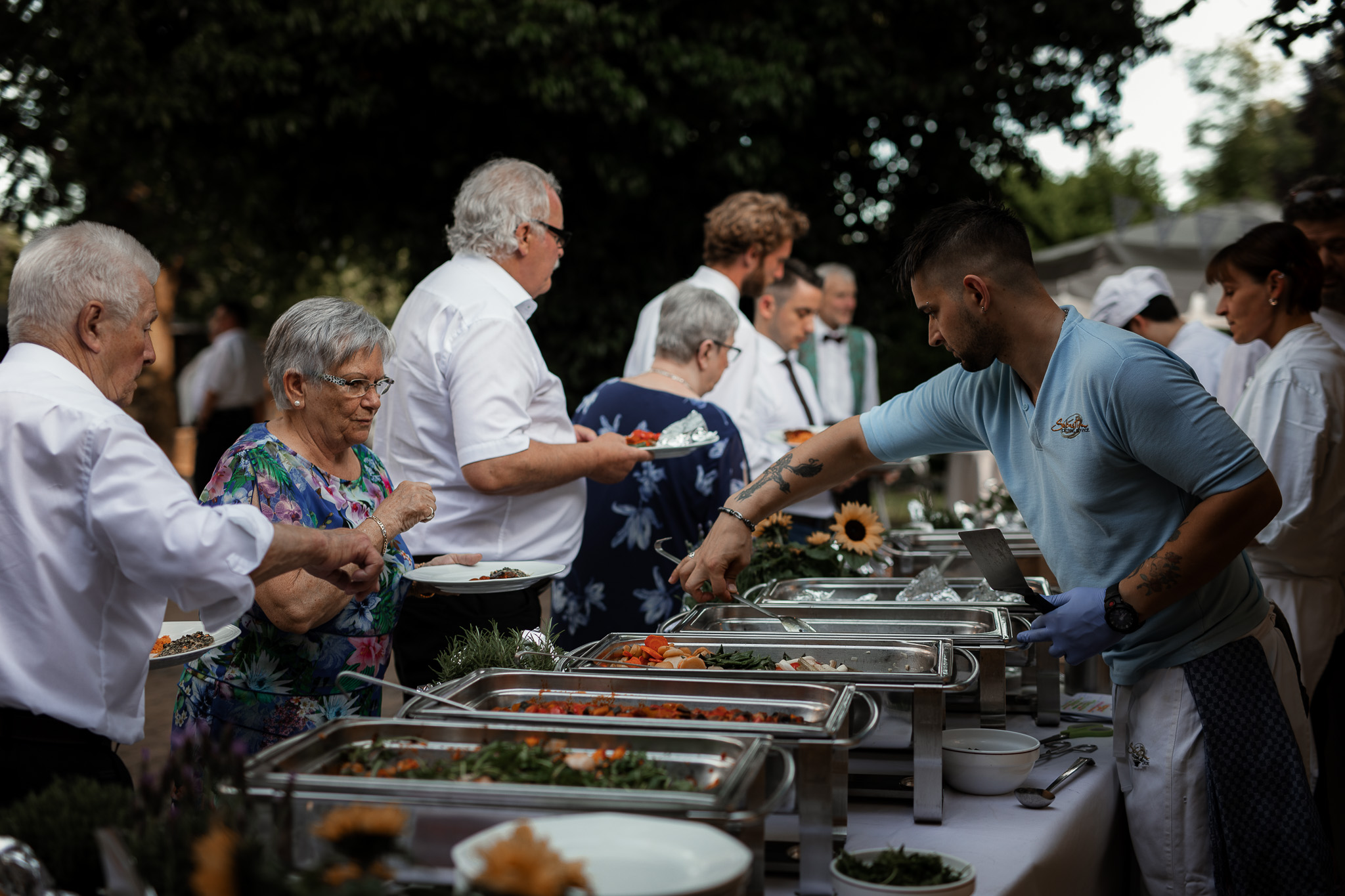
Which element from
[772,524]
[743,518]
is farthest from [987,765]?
[772,524]

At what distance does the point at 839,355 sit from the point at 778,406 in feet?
5.53

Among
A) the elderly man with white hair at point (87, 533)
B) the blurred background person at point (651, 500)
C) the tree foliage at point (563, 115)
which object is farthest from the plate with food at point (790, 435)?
the tree foliage at point (563, 115)

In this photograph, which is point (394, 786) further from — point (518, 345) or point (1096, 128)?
point (1096, 128)

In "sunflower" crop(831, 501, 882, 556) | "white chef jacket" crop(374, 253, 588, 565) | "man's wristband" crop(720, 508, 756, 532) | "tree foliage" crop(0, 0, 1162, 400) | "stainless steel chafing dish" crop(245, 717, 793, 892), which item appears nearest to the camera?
"stainless steel chafing dish" crop(245, 717, 793, 892)

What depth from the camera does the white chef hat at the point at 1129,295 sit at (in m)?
4.46

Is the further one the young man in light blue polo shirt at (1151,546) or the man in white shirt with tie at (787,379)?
the man in white shirt with tie at (787,379)

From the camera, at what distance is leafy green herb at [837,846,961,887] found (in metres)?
1.40

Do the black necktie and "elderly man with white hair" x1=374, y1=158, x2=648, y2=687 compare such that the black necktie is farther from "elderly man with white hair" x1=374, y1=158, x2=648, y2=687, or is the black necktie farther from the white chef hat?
"elderly man with white hair" x1=374, y1=158, x2=648, y2=687

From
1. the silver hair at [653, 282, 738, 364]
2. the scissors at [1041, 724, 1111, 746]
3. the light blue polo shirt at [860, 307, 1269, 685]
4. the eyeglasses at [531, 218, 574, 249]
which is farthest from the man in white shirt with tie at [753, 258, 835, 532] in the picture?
the light blue polo shirt at [860, 307, 1269, 685]

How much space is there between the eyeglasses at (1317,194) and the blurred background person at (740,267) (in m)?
1.78

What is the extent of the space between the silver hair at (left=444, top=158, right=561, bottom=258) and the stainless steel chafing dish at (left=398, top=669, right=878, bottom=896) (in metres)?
1.38

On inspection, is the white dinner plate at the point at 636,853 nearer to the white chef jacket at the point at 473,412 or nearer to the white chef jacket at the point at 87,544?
the white chef jacket at the point at 87,544

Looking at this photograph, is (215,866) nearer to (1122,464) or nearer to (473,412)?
(1122,464)

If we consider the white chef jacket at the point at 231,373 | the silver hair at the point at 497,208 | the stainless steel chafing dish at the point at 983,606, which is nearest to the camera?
the stainless steel chafing dish at the point at 983,606
